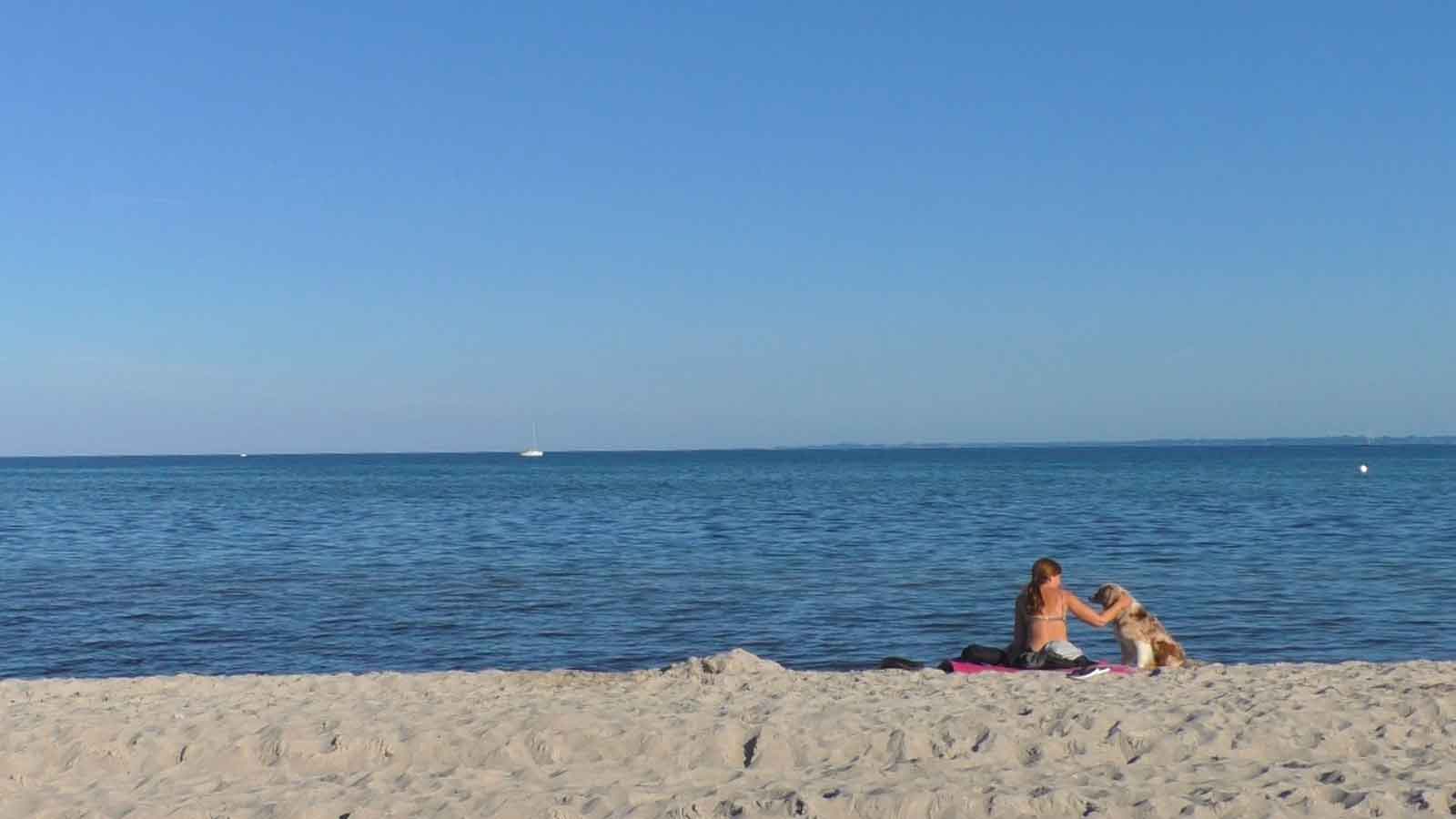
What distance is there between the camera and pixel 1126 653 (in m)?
13.1

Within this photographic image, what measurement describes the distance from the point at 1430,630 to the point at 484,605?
540 inches

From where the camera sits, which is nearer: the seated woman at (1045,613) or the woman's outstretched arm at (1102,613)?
the seated woman at (1045,613)

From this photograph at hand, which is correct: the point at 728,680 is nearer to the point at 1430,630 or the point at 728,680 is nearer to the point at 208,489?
the point at 1430,630

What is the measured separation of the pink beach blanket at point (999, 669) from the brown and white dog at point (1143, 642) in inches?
13.9

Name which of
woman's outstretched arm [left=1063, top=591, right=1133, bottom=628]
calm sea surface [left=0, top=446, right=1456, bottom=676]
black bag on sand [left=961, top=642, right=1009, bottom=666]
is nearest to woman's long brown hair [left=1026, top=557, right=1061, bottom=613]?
woman's outstretched arm [left=1063, top=591, right=1133, bottom=628]

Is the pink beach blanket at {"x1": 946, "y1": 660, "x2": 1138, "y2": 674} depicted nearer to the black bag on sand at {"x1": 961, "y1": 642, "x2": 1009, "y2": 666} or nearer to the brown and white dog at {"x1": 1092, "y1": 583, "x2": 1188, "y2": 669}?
the black bag on sand at {"x1": 961, "y1": 642, "x2": 1009, "y2": 666}

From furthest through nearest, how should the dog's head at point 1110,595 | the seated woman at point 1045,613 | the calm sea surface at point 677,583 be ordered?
the calm sea surface at point 677,583 → the dog's head at point 1110,595 → the seated woman at point 1045,613

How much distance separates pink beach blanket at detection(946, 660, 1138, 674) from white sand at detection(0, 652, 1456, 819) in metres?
0.51

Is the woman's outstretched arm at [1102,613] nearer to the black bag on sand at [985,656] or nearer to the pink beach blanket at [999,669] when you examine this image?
the pink beach blanket at [999,669]

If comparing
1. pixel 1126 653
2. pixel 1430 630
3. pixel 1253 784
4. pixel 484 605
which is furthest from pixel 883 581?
pixel 1253 784

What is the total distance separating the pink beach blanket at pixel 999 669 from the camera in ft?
40.9

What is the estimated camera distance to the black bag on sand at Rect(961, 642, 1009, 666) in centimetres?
1311

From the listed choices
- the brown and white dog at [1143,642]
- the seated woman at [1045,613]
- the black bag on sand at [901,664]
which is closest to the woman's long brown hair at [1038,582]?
the seated woman at [1045,613]

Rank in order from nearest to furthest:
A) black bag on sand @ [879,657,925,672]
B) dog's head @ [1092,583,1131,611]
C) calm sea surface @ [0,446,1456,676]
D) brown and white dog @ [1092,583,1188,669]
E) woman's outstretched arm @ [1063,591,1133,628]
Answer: brown and white dog @ [1092,583,1188,669], woman's outstretched arm @ [1063,591,1133,628], dog's head @ [1092,583,1131,611], black bag on sand @ [879,657,925,672], calm sea surface @ [0,446,1456,676]
